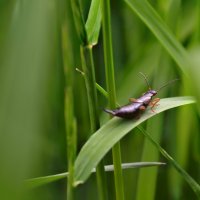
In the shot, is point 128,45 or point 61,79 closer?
point 61,79

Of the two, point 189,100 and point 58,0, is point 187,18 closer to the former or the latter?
point 189,100

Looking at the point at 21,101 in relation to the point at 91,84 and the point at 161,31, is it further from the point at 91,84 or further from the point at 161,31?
the point at 161,31

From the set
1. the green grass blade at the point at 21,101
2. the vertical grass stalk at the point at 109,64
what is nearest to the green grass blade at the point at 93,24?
the vertical grass stalk at the point at 109,64

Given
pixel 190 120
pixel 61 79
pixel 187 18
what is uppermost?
pixel 187 18

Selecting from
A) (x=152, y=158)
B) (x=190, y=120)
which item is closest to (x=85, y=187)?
(x=152, y=158)

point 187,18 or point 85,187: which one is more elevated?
point 187,18

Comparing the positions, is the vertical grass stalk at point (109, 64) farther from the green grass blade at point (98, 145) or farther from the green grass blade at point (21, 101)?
the green grass blade at point (21, 101)
